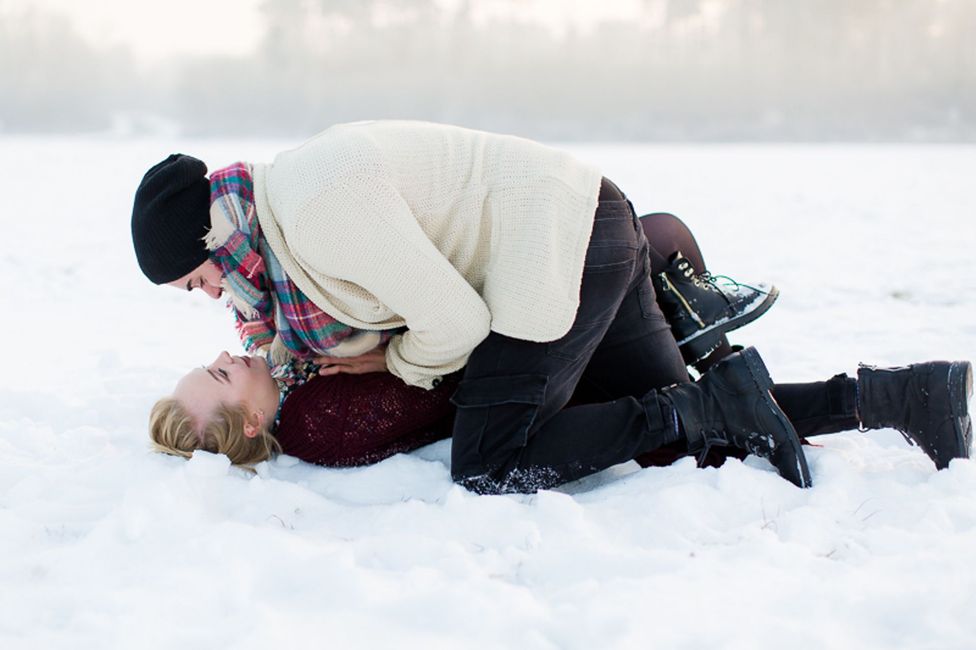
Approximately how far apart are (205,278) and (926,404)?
89.0 inches

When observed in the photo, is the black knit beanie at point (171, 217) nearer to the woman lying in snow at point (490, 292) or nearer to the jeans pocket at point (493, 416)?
the woman lying in snow at point (490, 292)

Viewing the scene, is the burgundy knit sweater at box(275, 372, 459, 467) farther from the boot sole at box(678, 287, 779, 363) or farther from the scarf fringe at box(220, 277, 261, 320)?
the boot sole at box(678, 287, 779, 363)

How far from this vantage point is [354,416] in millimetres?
3143

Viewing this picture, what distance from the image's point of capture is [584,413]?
275 cm

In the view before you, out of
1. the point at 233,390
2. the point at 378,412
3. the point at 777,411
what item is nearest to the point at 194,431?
the point at 233,390

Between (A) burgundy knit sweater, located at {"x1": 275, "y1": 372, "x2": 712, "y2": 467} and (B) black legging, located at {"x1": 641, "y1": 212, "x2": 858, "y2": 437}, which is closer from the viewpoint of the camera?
(B) black legging, located at {"x1": 641, "y1": 212, "x2": 858, "y2": 437}

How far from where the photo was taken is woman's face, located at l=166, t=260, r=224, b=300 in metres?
2.54

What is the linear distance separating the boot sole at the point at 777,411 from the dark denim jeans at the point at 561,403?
322 mm

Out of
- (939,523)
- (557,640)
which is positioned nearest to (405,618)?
(557,640)

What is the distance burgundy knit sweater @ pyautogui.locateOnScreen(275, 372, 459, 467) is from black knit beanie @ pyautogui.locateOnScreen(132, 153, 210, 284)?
860mm

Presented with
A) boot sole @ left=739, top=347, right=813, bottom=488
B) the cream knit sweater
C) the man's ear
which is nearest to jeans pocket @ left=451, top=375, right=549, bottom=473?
the cream knit sweater

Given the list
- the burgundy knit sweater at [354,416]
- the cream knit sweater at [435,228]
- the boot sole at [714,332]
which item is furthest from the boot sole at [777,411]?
the burgundy knit sweater at [354,416]

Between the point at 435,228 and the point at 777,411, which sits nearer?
the point at 435,228

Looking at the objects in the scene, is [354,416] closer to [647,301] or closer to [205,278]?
[205,278]
